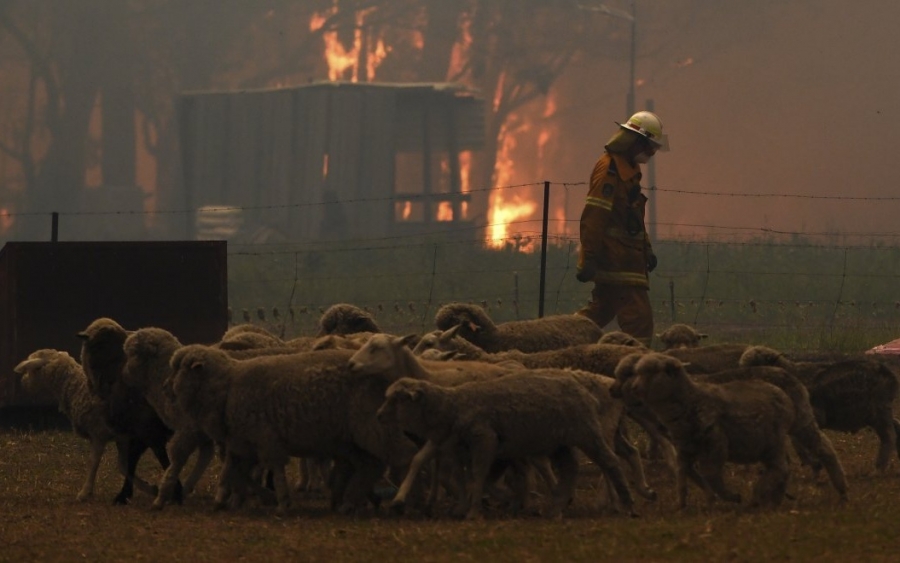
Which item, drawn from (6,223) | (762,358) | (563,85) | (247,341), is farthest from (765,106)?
(762,358)

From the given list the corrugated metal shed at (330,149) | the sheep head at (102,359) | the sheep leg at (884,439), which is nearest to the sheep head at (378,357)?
the sheep head at (102,359)

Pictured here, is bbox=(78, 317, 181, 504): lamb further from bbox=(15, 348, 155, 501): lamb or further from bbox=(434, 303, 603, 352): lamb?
bbox=(434, 303, 603, 352): lamb

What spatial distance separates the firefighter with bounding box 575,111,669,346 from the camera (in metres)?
16.9

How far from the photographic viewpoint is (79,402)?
12.3 m

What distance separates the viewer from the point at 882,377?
1183cm

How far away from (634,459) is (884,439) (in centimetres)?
212

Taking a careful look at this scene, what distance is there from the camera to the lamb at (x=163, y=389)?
11.3 meters

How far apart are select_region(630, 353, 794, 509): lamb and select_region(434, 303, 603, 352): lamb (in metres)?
3.72

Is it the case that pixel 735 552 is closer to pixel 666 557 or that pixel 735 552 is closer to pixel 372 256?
pixel 666 557

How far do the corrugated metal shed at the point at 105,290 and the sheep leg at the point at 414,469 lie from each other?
22.3 ft

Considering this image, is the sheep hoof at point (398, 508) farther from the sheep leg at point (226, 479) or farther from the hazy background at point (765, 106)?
the hazy background at point (765, 106)

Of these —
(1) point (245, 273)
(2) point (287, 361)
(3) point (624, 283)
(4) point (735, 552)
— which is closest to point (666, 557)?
A: (4) point (735, 552)

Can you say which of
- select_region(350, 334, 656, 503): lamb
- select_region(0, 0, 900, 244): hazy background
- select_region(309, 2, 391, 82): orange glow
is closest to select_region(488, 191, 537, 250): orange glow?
select_region(0, 0, 900, 244): hazy background

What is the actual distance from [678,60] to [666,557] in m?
46.4
